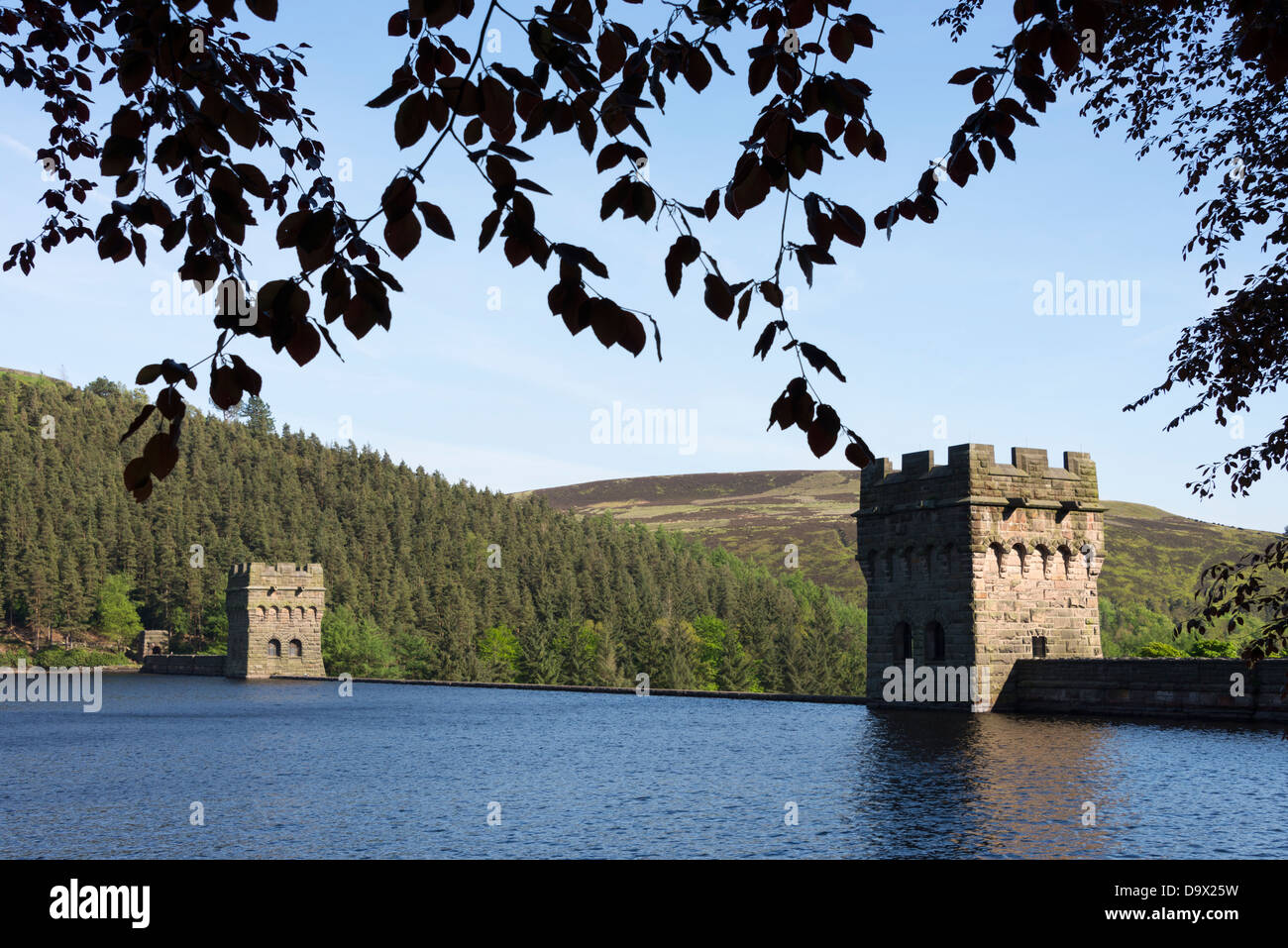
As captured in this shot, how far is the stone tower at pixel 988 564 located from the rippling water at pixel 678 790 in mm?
2156

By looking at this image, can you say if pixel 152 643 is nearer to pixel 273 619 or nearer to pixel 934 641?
pixel 273 619

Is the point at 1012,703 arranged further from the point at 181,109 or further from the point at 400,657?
the point at 400,657

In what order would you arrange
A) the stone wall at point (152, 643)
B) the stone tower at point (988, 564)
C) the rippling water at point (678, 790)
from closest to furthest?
the rippling water at point (678, 790) < the stone tower at point (988, 564) < the stone wall at point (152, 643)

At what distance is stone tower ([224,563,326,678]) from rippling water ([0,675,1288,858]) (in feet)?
145

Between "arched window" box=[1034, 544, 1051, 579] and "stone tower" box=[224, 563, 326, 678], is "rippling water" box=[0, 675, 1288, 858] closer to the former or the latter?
"arched window" box=[1034, 544, 1051, 579]

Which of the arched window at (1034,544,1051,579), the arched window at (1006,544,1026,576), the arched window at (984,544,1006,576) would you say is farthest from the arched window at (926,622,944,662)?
the arched window at (1034,544,1051,579)

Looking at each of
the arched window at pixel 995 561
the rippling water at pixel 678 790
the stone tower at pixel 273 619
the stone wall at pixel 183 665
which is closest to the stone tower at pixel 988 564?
the arched window at pixel 995 561

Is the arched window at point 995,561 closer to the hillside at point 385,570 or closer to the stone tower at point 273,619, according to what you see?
the stone tower at point 273,619

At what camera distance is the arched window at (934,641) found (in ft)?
108

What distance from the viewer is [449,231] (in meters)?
4.03

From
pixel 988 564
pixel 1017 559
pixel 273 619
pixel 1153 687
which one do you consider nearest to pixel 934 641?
pixel 988 564

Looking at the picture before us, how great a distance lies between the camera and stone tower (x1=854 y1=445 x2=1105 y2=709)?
3141 centimetres
